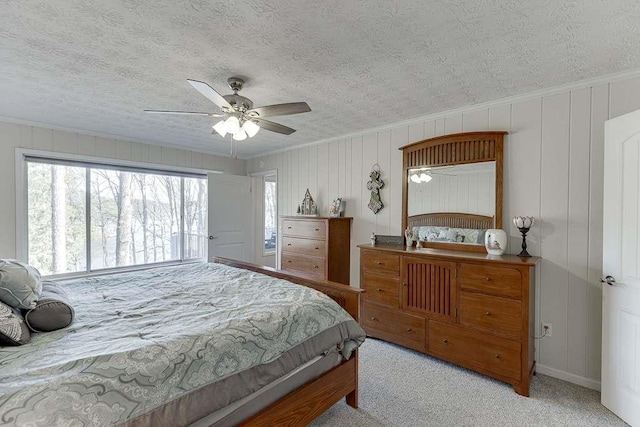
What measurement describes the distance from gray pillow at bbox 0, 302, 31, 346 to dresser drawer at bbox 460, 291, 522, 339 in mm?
2921

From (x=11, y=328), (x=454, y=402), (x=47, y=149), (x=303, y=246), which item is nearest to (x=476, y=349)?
(x=454, y=402)

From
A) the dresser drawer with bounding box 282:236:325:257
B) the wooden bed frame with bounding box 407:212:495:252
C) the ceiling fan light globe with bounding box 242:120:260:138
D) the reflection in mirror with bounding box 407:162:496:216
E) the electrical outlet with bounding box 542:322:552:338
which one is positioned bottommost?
the electrical outlet with bounding box 542:322:552:338

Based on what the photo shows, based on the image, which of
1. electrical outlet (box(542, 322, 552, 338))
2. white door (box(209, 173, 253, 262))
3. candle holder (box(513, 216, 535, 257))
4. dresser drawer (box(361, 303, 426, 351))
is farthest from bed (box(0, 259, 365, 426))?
white door (box(209, 173, 253, 262))

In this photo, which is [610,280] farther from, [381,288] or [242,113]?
[242,113]

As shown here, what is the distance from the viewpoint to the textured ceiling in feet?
5.16

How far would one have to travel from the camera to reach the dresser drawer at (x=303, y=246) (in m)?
3.92

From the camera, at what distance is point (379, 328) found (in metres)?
3.20

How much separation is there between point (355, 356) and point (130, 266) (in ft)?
12.5

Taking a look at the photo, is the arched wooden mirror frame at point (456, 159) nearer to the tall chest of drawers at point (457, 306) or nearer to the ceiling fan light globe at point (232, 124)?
the tall chest of drawers at point (457, 306)

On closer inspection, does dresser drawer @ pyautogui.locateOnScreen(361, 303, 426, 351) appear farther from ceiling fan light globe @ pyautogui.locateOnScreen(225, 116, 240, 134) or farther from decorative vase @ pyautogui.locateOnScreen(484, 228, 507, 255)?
ceiling fan light globe @ pyautogui.locateOnScreen(225, 116, 240, 134)

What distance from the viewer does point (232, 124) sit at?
2.17 m

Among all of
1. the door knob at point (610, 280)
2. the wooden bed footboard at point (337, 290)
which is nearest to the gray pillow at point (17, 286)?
the wooden bed footboard at point (337, 290)

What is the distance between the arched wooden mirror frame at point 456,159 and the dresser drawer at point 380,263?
0.45m

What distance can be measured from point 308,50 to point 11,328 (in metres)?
2.15
